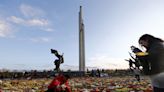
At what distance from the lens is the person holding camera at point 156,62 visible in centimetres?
558

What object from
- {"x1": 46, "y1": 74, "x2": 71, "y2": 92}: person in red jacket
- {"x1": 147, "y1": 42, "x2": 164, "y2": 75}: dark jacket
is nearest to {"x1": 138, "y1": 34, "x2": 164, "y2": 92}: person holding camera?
{"x1": 147, "y1": 42, "x2": 164, "y2": 75}: dark jacket

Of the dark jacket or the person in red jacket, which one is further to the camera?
the person in red jacket

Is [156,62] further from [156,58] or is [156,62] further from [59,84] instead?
[59,84]

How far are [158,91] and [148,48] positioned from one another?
0.73 meters

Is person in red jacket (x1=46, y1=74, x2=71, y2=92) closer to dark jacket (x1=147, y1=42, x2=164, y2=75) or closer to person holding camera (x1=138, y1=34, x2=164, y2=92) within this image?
person holding camera (x1=138, y1=34, x2=164, y2=92)

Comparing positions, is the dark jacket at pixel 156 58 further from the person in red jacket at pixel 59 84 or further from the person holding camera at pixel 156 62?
the person in red jacket at pixel 59 84

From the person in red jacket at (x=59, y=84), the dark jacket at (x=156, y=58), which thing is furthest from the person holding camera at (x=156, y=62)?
the person in red jacket at (x=59, y=84)

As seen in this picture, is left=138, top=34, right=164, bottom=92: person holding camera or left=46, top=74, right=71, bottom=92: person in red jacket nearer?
left=138, top=34, right=164, bottom=92: person holding camera

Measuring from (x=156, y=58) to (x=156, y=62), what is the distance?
0.06 m

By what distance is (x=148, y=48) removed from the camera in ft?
19.2

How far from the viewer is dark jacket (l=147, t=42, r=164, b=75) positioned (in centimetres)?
557

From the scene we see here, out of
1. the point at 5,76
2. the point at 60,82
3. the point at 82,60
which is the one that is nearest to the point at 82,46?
the point at 82,60

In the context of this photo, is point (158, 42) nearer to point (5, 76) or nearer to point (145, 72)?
point (145, 72)

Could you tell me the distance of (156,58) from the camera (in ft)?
18.3
